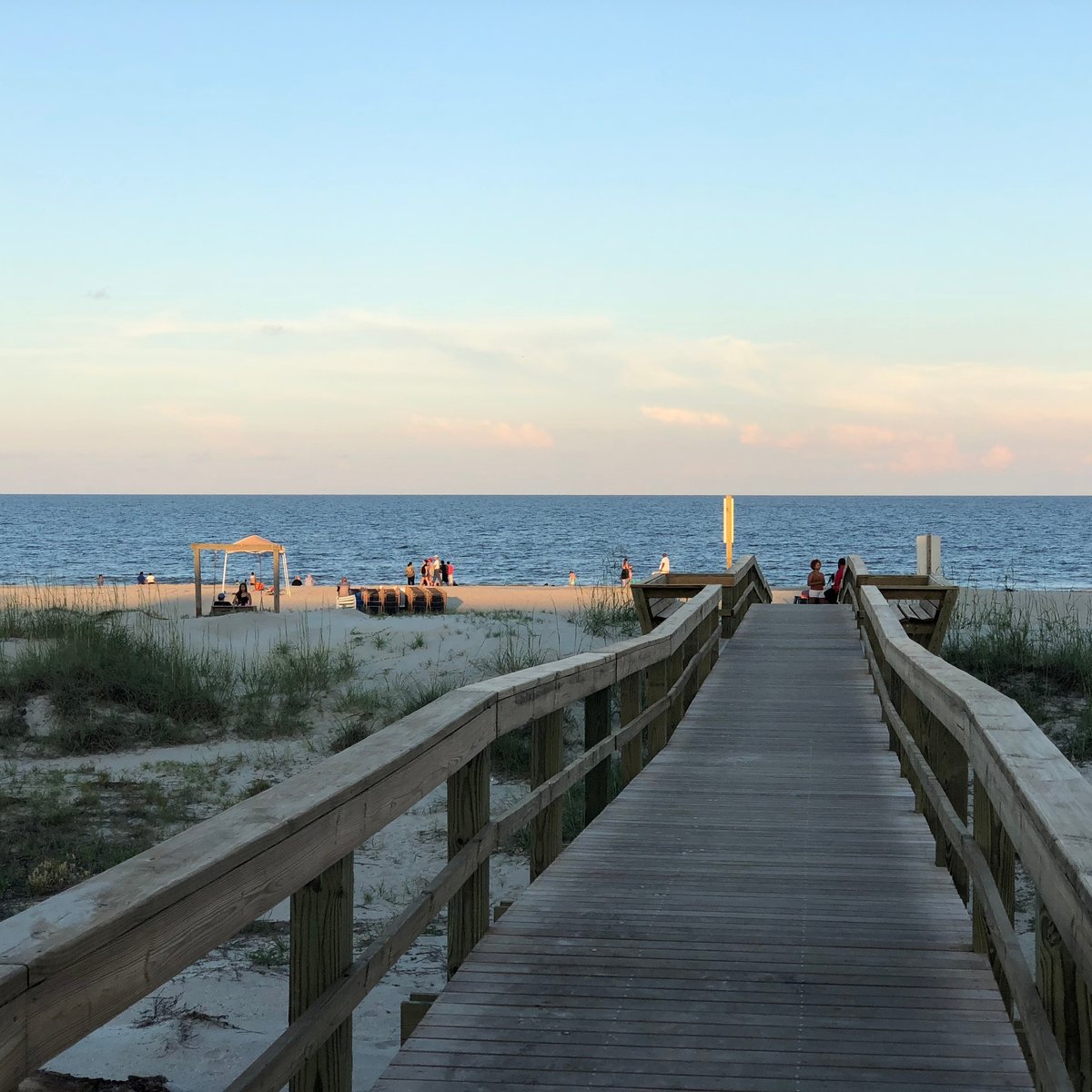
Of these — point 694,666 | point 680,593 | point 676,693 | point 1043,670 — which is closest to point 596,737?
point 676,693

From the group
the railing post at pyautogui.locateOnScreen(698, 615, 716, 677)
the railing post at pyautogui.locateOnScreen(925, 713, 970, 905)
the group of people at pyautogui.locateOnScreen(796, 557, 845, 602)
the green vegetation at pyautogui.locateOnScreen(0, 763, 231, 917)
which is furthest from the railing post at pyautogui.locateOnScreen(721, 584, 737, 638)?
the railing post at pyautogui.locateOnScreen(925, 713, 970, 905)

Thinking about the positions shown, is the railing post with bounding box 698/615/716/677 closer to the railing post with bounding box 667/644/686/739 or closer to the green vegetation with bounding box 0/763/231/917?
the railing post with bounding box 667/644/686/739

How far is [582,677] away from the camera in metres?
5.38

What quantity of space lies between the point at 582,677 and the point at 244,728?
27.6ft

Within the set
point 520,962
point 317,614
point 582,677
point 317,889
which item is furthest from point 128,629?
point 317,889

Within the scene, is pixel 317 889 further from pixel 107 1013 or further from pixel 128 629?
pixel 128 629

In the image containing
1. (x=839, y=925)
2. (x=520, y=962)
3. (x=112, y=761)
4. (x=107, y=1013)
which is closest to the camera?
(x=107, y=1013)

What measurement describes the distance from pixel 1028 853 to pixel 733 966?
1.74m

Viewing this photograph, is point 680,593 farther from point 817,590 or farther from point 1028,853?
point 1028,853

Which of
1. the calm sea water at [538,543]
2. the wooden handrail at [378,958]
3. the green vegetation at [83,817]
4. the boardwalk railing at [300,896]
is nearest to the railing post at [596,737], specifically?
the wooden handrail at [378,958]

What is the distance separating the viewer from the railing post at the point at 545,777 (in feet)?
16.3

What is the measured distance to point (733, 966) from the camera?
13.3 ft

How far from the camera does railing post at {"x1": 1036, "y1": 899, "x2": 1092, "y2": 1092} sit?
237 cm

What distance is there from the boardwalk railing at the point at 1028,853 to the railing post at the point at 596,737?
162cm
